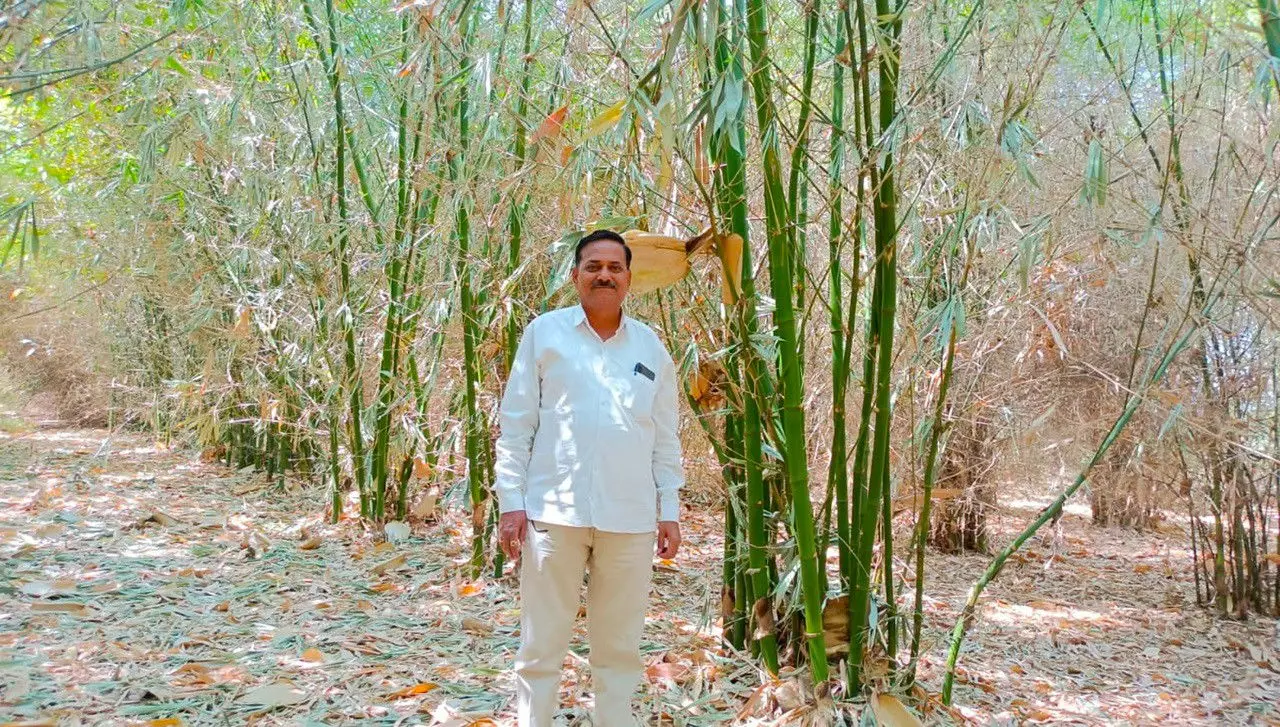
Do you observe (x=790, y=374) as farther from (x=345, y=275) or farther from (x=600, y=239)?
(x=345, y=275)

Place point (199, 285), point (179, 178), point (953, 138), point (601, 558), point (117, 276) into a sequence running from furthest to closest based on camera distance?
point (117, 276), point (199, 285), point (179, 178), point (953, 138), point (601, 558)

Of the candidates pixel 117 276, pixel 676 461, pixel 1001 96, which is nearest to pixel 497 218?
pixel 676 461

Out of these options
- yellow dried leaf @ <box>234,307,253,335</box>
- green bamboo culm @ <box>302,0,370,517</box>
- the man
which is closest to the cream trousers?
the man

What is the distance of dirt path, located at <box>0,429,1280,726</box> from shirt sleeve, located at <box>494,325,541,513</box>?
550 mm

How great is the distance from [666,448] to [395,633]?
3.93 ft

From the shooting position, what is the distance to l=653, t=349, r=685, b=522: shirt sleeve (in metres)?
1.83

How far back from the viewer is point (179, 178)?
14.0 ft

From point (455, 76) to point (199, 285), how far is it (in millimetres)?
2714

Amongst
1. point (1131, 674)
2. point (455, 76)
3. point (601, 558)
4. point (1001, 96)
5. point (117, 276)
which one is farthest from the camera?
point (117, 276)

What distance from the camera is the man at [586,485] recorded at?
1719 millimetres

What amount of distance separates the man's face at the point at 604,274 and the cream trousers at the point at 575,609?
0.43 meters

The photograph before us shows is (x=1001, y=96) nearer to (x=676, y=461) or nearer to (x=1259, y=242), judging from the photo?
(x=1259, y=242)

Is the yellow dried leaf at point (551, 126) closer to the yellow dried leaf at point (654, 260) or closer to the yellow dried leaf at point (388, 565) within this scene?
the yellow dried leaf at point (654, 260)

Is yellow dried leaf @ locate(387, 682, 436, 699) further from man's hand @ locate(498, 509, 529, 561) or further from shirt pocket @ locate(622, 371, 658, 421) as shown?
shirt pocket @ locate(622, 371, 658, 421)
